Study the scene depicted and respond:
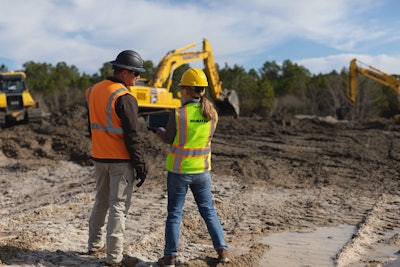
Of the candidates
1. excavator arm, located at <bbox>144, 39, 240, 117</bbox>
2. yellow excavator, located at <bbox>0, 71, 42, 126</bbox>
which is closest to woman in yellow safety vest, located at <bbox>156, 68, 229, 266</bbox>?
excavator arm, located at <bbox>144, 39, 240, 117</bbox>

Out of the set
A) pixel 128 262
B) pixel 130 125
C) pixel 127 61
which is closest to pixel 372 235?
pixel 128 262

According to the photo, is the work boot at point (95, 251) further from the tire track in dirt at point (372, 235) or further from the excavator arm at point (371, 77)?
the excavator arm at point (371, 77)

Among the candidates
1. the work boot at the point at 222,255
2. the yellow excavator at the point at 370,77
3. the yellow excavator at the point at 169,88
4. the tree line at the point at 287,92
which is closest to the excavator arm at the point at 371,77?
the yellow excavator at the point at 370,77

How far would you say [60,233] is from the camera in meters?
4.80

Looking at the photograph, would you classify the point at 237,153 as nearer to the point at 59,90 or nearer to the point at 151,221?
the point at 151,221

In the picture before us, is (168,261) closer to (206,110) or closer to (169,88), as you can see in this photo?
(206,110)

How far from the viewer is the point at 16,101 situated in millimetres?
16891

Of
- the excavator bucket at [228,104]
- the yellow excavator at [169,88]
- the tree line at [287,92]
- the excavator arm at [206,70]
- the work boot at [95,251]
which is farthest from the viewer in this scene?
the tree line at [287,92]

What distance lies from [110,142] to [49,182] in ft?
18.8

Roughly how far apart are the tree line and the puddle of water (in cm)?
2793

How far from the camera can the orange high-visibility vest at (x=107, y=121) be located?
3.64 meters

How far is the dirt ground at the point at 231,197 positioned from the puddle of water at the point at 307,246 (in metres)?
0.05

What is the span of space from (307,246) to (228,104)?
14720mm

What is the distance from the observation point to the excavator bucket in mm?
19062
